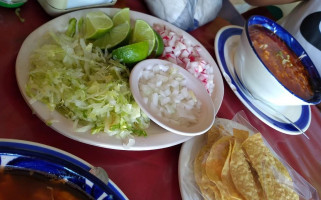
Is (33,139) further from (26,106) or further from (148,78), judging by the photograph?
(148,78)

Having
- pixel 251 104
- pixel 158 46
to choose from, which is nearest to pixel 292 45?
pixel 251 104

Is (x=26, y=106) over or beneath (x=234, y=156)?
over

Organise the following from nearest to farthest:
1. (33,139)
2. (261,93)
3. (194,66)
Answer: (33,139)
(194,66)
(261,93)

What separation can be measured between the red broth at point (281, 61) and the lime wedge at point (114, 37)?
598 millimetres

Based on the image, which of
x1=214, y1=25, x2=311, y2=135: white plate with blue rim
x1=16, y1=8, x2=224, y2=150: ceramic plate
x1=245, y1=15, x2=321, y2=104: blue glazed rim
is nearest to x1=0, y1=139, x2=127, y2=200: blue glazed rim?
x1=16, y1=8, x2=224, y2=150: ceramic plate

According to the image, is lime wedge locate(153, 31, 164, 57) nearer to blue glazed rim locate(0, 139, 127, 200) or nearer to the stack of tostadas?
the stack of tostadas

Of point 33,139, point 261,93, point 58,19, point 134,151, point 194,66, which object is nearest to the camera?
point 33,139

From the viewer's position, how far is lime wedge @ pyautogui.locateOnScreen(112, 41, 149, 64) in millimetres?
1063

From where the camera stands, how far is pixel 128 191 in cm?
90

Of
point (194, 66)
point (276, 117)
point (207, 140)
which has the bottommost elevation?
point (276, 117)

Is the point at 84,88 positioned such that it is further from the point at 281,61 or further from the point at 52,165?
the point at 281,61

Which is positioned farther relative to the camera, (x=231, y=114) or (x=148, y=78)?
(x=231, y=114)

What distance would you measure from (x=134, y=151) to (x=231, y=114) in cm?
51

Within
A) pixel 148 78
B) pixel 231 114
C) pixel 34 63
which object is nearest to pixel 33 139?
pixel 34 63
